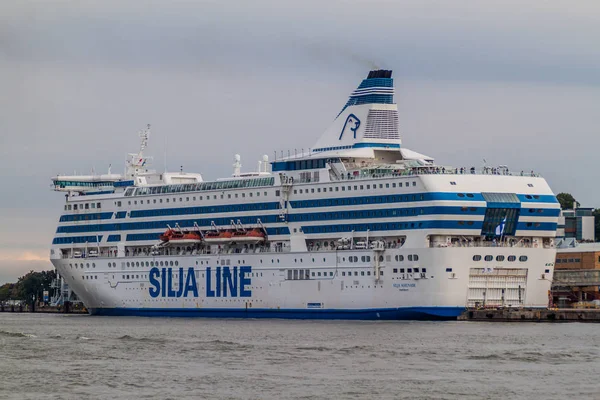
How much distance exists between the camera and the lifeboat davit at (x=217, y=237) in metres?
83.8

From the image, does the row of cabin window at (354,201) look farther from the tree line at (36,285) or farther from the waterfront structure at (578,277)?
the tree line at (36,285)

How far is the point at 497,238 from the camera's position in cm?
7469

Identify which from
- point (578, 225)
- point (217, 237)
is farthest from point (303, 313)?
point (578, 225)

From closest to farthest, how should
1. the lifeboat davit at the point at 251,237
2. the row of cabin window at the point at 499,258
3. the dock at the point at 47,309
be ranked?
1. the row of cabin window at the point at 499,258
2. the lifeboat davit at the point at 251,237
3. the dock at the point at 47,309

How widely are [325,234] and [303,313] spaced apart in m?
4.75

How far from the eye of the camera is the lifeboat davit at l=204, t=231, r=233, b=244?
83750mm

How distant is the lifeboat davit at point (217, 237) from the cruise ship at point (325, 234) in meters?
0.10

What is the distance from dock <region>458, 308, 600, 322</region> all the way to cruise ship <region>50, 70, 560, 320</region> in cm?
65

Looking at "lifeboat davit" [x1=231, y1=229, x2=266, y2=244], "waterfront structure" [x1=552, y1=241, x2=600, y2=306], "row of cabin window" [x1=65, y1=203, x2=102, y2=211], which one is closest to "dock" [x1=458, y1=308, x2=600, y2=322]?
"waterfront structure" [x1=552, y1=241, x2=600, y2=306]

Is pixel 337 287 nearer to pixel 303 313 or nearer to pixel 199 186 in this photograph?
pixel 303 313

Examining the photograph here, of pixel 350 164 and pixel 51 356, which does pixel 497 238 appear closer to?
pixel 350 164

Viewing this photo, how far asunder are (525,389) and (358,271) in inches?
1243

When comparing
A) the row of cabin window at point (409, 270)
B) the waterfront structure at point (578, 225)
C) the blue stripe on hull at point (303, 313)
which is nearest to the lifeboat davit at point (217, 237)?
the blue stripe on hull at point (303, 313)

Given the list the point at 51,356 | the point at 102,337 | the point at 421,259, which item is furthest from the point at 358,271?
the point at 51,356
